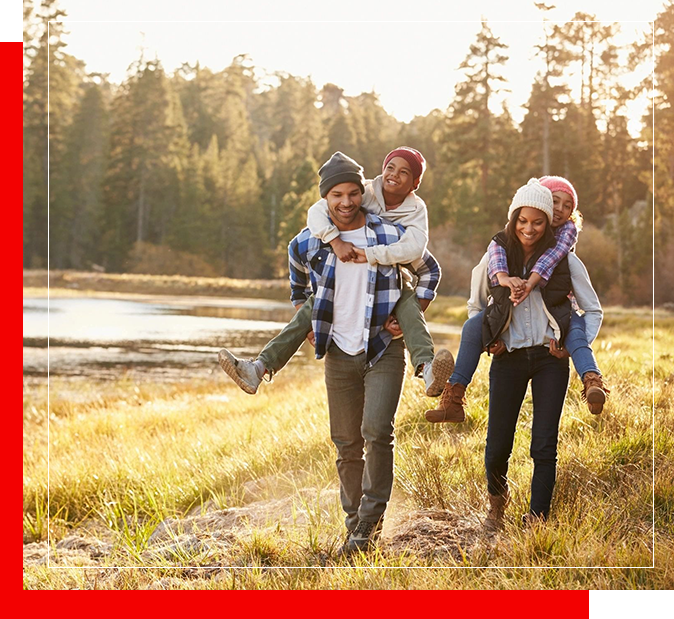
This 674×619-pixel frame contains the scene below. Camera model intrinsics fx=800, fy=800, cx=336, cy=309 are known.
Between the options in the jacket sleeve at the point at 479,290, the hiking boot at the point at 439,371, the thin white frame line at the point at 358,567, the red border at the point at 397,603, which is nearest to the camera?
the hiking boot at the point at 439,371

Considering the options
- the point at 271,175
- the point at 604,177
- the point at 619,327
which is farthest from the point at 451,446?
the point at 271,175

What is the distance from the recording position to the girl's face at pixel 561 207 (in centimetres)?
321

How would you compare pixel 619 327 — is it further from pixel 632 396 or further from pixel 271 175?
pixel 271 175

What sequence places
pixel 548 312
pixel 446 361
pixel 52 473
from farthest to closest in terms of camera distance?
pixel 52 473 → pixel 548 312 → pixel 446 361

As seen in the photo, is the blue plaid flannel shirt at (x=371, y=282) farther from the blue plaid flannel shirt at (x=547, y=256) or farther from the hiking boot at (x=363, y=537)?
the hiking boot at (x=363, y=537)

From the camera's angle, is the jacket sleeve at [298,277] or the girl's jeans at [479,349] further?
the jacket sleeve at [298,277]

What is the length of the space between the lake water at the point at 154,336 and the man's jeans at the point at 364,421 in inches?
305

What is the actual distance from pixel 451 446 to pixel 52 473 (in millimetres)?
2919

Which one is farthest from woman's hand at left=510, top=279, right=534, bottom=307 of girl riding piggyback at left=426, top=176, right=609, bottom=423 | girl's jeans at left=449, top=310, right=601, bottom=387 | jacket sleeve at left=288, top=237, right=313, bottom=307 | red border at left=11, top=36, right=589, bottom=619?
red border at left=11, top=36, right=589, bottom=619

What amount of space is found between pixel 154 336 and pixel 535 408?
443 inches

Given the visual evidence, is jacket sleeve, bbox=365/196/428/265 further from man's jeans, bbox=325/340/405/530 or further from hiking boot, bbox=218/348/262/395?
hiking boot, bbox=218/348/262/395

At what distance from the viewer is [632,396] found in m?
4.34

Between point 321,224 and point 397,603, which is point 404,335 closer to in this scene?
point 321,224

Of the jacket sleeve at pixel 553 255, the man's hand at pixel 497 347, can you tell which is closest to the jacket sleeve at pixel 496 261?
the jacket sleeve at pixel 553 255
